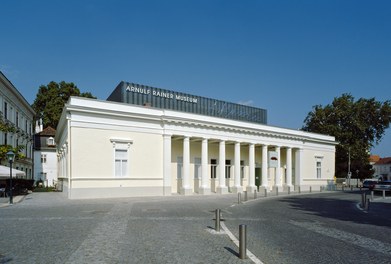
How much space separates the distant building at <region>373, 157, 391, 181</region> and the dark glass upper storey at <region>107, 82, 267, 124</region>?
312ft

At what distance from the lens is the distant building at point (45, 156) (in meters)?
56.0

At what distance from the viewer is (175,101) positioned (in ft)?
128

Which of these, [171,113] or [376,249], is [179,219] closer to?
[376,249]

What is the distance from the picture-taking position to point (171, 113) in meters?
30.5

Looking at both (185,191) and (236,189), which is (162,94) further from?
(236,189)

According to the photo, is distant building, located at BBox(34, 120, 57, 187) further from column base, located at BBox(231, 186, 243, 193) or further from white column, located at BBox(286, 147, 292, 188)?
white column, located at BBox(286, 147, 292, 188)

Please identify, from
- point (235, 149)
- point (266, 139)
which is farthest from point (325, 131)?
point (235, 149)

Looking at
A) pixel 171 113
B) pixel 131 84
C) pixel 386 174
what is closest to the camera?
pixel 171 113

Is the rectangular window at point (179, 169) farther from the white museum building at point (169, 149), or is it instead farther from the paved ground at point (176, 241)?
the paved ground at point (176, 241)

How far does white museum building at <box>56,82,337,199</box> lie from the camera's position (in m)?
25.8

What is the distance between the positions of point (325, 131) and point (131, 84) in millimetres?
36795

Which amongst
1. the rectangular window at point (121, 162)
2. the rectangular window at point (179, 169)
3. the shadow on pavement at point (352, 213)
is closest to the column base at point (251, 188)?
the rectangular window at point (179, 169)

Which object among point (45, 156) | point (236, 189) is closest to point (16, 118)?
point (45, 156)

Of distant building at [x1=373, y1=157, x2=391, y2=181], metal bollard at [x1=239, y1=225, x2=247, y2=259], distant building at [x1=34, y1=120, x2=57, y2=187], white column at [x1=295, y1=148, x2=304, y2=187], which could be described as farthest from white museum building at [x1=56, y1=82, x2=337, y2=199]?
distant building at [x1=373, y1=157, x2=391, y2=181]
